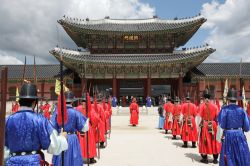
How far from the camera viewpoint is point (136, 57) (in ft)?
88.7

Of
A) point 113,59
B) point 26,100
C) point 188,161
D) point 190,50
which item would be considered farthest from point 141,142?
point 190,50

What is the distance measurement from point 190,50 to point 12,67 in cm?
2073

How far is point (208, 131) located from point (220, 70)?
2457cm

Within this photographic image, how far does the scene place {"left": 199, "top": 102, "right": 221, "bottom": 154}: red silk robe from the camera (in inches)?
299

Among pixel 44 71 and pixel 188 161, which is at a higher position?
pixel 44 71

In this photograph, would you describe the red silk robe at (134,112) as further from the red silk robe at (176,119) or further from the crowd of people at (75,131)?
the crowd of people at (75,131)

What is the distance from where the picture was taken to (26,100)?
3502 mm

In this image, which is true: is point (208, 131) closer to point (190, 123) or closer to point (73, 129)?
point (190, 123)

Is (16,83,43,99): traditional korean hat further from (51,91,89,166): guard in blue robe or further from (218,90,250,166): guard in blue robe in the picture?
(218,90,250,166): guard in blue robe

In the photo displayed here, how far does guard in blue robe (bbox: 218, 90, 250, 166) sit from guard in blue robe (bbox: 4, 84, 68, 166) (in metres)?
3.72

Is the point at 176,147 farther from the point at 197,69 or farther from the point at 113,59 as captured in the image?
the point at 197,69

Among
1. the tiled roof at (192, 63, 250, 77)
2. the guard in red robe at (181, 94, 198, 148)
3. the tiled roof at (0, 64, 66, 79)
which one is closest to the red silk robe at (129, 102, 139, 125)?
the guard in red robe at (181, 94, 198, 148)

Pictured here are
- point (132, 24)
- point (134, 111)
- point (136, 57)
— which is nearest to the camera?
point (134, 111)

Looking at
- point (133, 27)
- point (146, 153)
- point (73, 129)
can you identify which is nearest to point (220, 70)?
point (133, 27)
